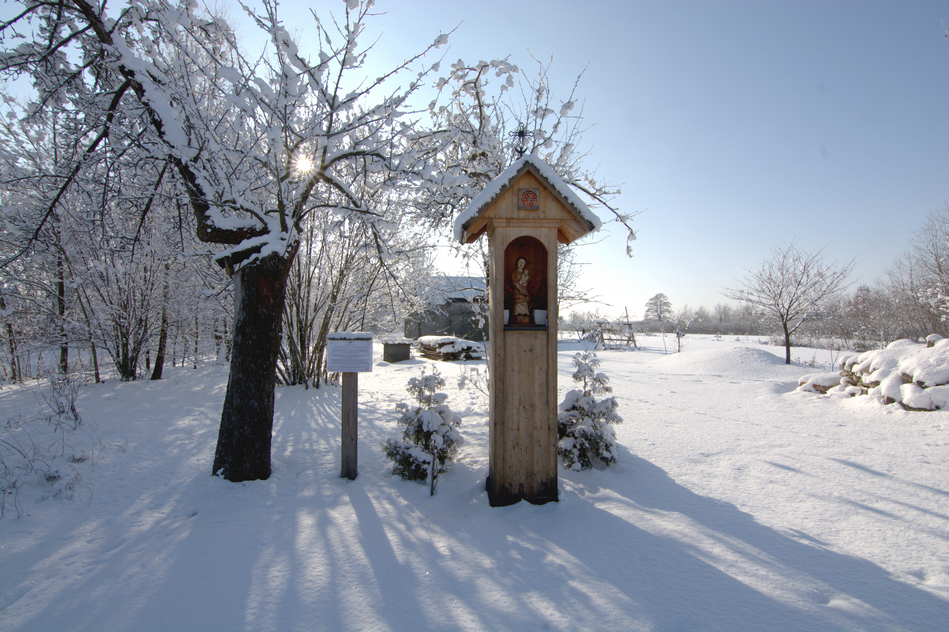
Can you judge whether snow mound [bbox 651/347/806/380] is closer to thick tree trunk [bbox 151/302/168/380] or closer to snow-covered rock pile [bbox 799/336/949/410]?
snow-covered rock pile [bbox 799/336/949/410]

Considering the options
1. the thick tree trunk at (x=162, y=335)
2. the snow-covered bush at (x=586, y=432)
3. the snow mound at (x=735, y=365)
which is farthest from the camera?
the snow mound at (x=735, y=365)

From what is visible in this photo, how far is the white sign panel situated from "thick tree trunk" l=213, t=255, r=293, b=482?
613 millimetres

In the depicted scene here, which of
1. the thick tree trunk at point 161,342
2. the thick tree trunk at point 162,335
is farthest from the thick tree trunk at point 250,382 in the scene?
the thick tree trunk at point 161,342

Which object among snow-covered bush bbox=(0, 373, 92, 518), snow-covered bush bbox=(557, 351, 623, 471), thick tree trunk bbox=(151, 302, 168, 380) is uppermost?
thick tree trunk bbox=(151, 302, 168, 380)

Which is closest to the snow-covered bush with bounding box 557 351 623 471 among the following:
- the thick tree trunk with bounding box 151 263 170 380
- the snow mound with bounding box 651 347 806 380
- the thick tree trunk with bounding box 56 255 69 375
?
the snow mound with bounding box 651 347 806 380

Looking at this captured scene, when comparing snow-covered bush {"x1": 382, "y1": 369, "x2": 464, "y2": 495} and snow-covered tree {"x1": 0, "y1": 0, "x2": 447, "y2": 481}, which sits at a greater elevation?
snow-covered tree {"x1": 0, "y1": 0, "x2": 447, "y2": 481}

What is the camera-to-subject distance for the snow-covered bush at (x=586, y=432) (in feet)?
13.9

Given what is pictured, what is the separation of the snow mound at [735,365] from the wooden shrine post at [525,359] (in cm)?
978

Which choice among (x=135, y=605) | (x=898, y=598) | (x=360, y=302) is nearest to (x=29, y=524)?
(x=135, y=605)

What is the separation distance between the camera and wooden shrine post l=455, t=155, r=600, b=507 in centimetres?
347

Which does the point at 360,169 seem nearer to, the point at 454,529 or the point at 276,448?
the point at 276,448

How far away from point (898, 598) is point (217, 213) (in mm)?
5887

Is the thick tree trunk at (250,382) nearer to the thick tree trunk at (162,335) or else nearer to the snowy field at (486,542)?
the snowy field at (486,542)

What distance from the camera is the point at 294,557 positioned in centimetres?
271
